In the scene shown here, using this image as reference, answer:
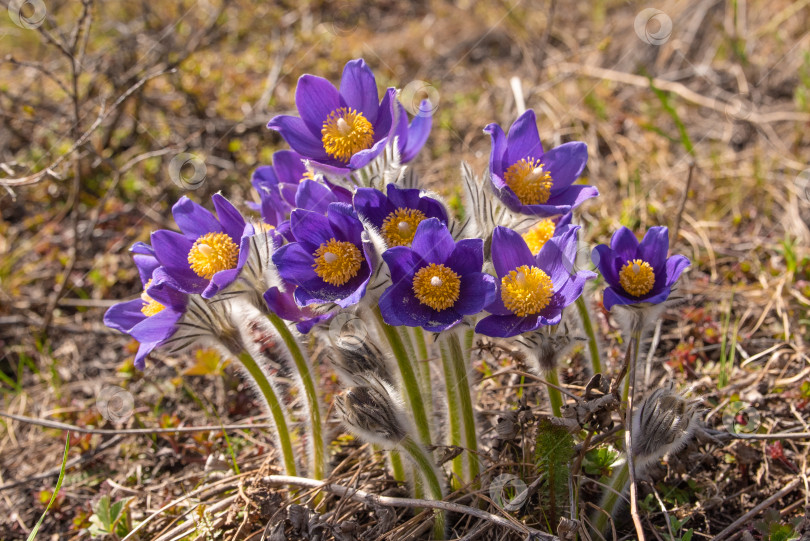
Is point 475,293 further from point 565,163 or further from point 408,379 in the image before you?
point 565,163

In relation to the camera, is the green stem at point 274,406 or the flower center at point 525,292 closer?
the flower center at point 525,292

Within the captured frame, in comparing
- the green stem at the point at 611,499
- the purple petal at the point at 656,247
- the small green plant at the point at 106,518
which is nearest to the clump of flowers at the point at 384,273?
the purple petal at the point at 656,247

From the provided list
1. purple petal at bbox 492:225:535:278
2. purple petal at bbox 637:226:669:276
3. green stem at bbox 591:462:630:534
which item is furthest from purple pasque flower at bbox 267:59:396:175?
green stem at bbox 591:462:630:534

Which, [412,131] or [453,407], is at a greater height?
[412,131]

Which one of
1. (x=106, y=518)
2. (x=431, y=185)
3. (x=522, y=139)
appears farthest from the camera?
(x=431, y=185)

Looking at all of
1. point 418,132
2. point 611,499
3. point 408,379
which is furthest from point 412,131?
point 611,499

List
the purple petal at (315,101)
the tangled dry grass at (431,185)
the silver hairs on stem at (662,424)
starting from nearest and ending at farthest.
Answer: the silver hairs on stem at (662,424)
the purple petal at (315,101)
the tangled dry grass at (431,185)

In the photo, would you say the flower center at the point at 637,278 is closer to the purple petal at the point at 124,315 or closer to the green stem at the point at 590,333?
the green stem at the point at 590,333
